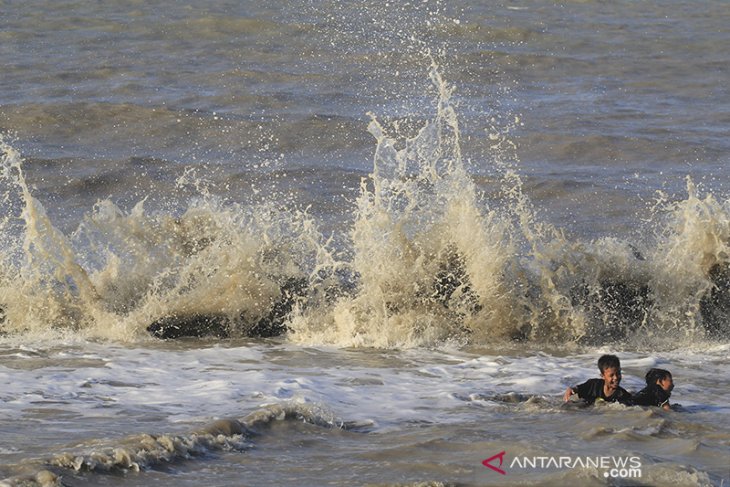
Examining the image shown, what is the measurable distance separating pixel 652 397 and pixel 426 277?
2.72 metres

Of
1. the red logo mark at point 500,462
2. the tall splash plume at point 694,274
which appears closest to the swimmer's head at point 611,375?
the red logo mark at point 500,462

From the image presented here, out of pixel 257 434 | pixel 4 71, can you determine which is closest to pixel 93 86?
pixel 4 71

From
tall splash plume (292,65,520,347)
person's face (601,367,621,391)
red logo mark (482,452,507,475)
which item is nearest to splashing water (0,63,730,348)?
tall splash plume (292,65,520,347)

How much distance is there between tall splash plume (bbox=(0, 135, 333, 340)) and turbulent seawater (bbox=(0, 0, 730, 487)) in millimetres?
24

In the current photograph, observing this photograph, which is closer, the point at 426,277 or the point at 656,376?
the point at 656,376

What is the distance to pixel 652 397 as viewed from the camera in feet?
22.4

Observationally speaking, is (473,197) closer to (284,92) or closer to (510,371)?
(510,371)

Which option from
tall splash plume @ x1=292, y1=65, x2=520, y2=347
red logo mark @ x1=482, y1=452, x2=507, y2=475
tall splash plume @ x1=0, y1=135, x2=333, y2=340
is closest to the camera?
red logo mark @ x1=482, y1=452, x2=507, y2=475

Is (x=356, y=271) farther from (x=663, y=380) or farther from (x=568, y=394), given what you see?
(x=663, y=380)

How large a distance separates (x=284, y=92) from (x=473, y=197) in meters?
8.75

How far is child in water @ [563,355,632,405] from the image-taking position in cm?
692

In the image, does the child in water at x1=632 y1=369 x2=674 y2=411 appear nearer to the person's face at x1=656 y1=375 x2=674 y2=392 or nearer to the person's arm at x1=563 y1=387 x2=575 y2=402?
the person's face at x1=656 y1=375 x2=674 y2=392

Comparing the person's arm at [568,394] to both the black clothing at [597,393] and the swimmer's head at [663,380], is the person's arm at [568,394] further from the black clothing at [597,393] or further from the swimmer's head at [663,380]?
the swimmer's head at [663,380]

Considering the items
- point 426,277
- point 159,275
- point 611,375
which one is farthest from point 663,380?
point 159,275
